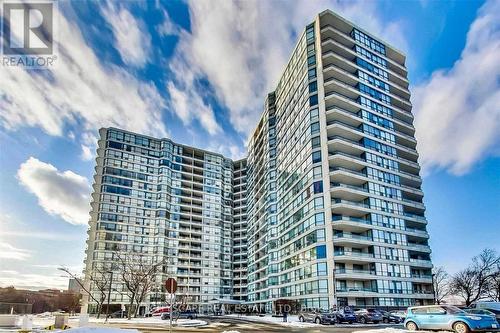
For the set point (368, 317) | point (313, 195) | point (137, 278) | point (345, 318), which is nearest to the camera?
point (345, 318)

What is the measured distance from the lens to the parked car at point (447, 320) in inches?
741

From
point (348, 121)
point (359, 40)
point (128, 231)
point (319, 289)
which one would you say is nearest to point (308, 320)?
point (319, 289)

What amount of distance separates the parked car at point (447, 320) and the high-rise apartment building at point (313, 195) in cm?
3341

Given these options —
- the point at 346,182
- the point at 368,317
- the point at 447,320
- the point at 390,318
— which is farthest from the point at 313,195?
the point at 447,320

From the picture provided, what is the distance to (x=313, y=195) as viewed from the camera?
62.5 m

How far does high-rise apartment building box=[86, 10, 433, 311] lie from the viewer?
2339 inches

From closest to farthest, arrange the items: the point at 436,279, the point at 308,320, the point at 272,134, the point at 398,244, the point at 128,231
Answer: the point at 308,320, the point at 398,244, the point at 436,279, the point at 272,134, the point at 128,231

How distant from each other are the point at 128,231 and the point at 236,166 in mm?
49546

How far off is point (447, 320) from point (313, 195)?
43.0 meters

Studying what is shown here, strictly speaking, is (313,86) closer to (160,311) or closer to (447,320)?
(160,311)

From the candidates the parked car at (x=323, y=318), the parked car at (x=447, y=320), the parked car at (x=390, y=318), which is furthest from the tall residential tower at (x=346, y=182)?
the parked car at (x=447, y=320)

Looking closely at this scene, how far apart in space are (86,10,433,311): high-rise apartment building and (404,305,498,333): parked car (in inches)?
1316

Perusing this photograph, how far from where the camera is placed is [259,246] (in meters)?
100

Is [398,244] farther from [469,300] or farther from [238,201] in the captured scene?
[238,201]
